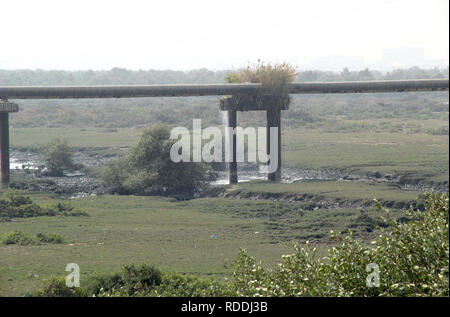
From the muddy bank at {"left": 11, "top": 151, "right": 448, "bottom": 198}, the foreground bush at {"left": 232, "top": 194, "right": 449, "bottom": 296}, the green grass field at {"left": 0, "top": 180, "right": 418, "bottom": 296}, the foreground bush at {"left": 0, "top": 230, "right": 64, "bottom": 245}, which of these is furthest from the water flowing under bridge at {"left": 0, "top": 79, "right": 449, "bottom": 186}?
the foreground bush at {"left": 232, "top": 194, "right": 449, "bottom": 296}

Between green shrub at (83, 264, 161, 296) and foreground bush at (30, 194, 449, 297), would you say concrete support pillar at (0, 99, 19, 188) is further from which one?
foreground bush at (30, 194, 449, 297)

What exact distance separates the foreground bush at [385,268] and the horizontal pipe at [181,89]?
17980 millimetres

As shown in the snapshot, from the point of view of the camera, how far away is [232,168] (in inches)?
1073

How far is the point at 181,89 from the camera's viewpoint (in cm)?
2667

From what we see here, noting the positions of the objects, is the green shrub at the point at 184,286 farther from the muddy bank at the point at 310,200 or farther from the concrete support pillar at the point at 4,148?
the concrete support pillar at the point at 4,148

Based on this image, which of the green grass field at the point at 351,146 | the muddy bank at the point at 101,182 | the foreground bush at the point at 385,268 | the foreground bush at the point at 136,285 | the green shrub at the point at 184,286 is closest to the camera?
the foreground bush at the point at 385,268

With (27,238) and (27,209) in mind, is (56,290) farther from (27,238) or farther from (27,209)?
(27,209)

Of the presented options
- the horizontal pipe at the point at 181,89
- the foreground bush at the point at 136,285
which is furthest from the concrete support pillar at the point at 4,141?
the foreground bush at the point at 136,285

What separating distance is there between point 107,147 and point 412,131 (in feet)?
67.4

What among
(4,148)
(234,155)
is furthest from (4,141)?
(234,155)

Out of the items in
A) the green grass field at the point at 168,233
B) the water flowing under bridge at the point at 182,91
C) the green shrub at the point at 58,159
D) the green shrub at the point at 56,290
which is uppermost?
the water flowing under bridge at the point at 182,91

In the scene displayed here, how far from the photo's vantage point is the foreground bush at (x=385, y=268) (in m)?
7.33

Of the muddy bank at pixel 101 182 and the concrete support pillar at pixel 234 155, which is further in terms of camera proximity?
the concrete support pillar at pixel 234 155

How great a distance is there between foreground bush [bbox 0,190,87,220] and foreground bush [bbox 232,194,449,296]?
40.9 feet
